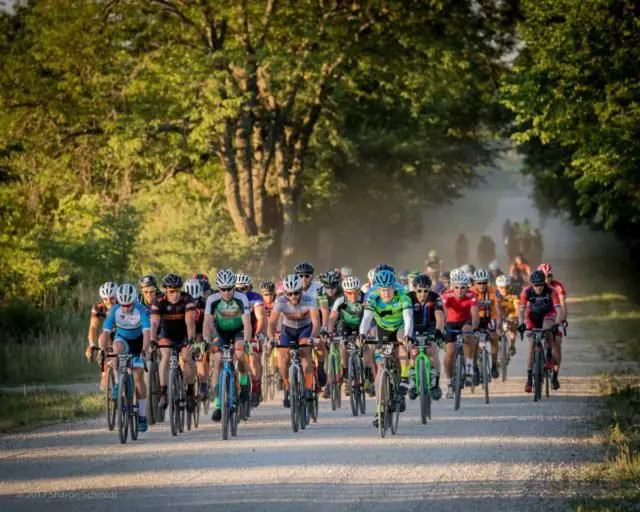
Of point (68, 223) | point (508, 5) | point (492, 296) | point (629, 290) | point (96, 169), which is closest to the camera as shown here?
point (492, 296)

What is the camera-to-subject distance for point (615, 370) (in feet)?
86.0

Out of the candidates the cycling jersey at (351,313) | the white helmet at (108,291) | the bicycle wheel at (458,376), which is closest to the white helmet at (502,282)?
the bicycle wheel at (458,376)

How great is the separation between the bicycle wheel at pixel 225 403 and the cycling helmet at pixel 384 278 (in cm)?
211

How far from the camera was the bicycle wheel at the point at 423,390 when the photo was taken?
17.5m

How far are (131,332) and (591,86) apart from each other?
60.2ft

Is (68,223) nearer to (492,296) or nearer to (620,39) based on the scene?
(620,39)

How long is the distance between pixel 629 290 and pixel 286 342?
35.4 m

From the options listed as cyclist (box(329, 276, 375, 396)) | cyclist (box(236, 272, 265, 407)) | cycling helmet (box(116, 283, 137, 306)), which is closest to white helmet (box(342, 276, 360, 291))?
cyclist (box(329, 276, 375, 396))

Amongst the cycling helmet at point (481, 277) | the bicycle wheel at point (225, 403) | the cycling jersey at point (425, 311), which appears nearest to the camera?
the bicycle wheel at point (225, 403)

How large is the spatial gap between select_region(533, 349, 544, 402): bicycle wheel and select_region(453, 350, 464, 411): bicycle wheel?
125 centimetres

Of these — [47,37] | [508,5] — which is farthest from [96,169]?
[508,5]

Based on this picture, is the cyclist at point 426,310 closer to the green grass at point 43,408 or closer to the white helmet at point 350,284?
the white helmet at point 350,284

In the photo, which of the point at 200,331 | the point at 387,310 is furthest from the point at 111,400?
the point at 387,310

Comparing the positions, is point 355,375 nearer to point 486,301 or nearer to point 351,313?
point 351,313
